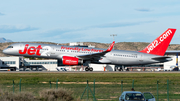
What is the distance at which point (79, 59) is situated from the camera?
1801 inches

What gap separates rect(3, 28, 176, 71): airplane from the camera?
44.8 metres

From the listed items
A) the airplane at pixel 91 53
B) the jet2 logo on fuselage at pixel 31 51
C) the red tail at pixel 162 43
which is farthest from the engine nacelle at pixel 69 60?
the red tail at pixel 162 43

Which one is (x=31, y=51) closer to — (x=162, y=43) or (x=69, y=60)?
(x=69, y=60)

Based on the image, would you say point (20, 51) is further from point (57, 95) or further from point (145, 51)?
point (57, 95)

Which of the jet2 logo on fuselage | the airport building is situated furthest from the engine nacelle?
the airport building

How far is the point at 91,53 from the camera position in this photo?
4719cm

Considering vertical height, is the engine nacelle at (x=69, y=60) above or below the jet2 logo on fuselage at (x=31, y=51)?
below

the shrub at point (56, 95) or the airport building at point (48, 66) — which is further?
the airport building at point (48, 66)

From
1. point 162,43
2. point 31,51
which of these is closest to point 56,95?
point 31,51

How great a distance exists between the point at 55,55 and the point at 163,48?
20381 millimetres

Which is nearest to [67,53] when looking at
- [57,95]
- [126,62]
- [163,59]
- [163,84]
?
[126,62]

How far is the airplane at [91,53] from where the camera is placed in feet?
147

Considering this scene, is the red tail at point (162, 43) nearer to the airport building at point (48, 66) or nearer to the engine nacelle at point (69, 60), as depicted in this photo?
the engine nacelle at point (69, 60)

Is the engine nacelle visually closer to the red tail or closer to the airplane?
the airplane
